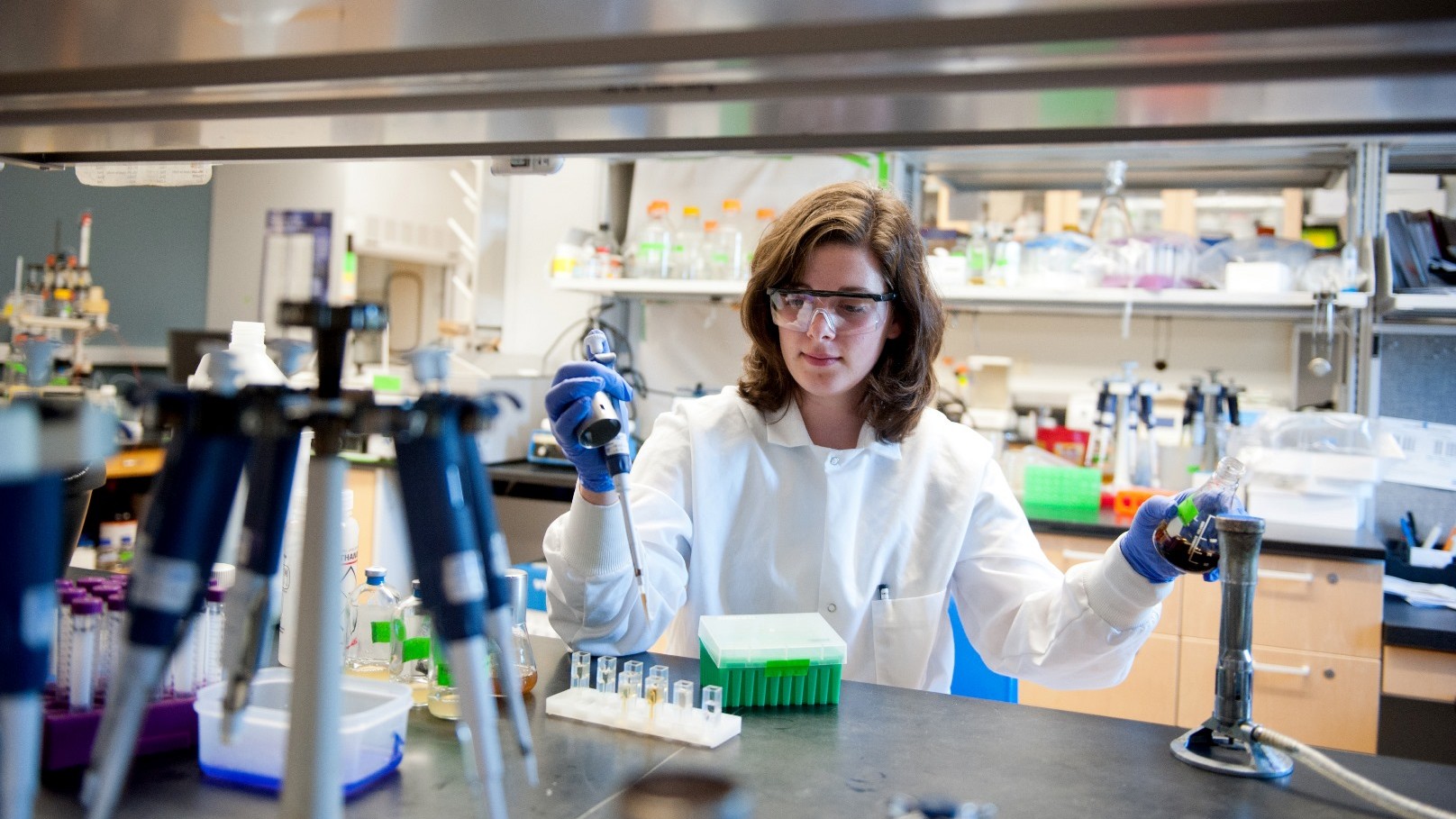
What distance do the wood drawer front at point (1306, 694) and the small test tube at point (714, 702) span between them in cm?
187

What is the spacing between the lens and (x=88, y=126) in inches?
35.8

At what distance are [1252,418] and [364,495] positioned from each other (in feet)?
9.37

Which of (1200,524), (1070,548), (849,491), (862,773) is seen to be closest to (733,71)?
(862,773)

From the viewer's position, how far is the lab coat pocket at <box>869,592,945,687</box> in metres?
1.63

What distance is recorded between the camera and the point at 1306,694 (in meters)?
2.55

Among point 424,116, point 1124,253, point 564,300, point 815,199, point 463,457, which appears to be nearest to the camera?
point 463,457

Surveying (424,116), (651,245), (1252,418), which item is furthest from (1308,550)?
(424,116)

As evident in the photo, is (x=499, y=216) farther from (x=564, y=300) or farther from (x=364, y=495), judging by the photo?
(x=364, y=495)

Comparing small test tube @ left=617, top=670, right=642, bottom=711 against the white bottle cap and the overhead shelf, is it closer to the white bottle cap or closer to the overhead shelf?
the white bottle cap

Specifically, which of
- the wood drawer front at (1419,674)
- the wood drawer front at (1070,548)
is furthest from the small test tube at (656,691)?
the wood drawer front at (1419,674)

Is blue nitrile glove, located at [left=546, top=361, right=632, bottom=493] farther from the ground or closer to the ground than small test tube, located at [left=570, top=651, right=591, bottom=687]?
farther from the ground

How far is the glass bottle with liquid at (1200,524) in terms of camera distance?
1190 mm

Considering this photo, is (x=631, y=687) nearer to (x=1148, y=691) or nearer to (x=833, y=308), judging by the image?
(x=833, y=308)

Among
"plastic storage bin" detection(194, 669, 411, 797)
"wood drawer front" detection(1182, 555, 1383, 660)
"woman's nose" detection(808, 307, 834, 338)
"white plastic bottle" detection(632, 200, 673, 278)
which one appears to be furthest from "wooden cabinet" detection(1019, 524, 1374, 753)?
"plastic storage bin" detection(194, 669, 411, 797)
